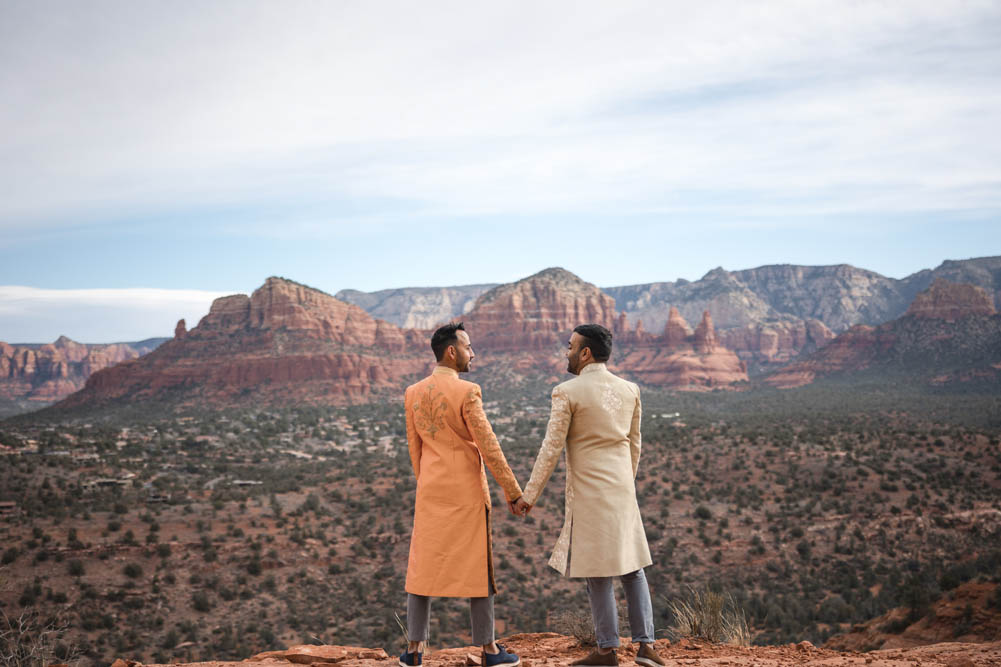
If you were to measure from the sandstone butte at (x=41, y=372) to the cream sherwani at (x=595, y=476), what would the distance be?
465ft

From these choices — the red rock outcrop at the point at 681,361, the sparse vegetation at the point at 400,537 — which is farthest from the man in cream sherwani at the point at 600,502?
the red rock outcrop at the point at 681,361

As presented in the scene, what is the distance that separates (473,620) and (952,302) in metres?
103

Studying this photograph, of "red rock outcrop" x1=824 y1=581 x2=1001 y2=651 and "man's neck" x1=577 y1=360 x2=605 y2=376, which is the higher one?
"man's neck" x1=577 y1=360 x2=605 y2=376

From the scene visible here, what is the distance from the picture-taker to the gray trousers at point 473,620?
472 cm

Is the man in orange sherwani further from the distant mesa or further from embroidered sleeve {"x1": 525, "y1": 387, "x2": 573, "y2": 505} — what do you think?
the distant mesa

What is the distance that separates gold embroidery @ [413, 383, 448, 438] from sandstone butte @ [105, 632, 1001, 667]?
1886 mm

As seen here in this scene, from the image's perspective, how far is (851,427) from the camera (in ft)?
114

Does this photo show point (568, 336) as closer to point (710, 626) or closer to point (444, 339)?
point (710, 626)

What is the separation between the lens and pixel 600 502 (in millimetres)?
4641

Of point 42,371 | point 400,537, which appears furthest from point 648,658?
point 42,371

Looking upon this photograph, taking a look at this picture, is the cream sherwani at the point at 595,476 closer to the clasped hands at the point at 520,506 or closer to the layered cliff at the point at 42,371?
the clasped hands at the point at 520,506

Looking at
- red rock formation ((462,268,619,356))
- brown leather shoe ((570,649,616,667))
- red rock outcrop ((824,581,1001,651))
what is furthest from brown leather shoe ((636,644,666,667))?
red rock formation ((462,268,619,356))

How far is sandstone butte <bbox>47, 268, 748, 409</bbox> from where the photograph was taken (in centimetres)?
7106

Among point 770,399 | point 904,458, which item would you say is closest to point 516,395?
point 770,399
